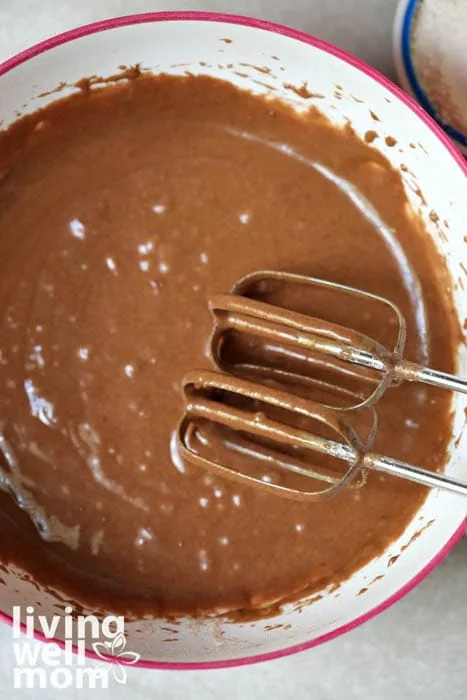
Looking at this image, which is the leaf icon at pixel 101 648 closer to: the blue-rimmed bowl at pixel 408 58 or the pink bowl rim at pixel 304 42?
the pink bowl rim at pixel 304 42

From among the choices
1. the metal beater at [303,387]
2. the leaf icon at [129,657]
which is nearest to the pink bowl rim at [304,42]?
the leaf icon at [129,657]

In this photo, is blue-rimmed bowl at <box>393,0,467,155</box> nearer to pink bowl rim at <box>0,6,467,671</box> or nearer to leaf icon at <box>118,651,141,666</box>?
pink bowl rim at <box>0,6,467,671</box>

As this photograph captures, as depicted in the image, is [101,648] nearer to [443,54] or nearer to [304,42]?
[304,42]

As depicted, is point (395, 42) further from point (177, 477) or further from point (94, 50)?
point (177, 477)

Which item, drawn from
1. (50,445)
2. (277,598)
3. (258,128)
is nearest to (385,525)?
(277,598)

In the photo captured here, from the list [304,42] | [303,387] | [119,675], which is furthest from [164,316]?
[119,675]

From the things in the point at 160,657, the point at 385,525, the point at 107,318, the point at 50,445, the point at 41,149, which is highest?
the point at 41,149
